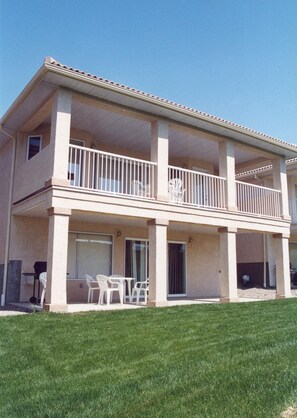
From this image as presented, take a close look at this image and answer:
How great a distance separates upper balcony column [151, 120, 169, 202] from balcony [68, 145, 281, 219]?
16 cm

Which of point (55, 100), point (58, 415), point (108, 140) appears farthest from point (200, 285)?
point (58, 415)

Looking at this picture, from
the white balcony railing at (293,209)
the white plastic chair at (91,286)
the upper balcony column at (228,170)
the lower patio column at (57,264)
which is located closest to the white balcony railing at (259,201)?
the upper balcony column at (228,170)

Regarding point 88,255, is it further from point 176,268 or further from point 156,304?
point 176,268

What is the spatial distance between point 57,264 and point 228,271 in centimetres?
573

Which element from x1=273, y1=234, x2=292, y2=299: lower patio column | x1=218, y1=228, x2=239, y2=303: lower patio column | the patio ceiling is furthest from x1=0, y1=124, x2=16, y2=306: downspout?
x1=273, y1=234, x2=292, y2=299: lower patio column

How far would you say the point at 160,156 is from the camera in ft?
38.2

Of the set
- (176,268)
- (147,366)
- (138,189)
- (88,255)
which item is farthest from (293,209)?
(147,366)

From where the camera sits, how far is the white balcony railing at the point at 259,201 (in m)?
14.6

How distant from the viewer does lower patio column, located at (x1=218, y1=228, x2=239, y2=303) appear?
12633 millimetres

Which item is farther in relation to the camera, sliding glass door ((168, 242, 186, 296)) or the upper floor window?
sliding glass door ((168, 242, 186, 296))

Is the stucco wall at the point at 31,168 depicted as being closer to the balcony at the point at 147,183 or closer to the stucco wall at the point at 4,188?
the stucco wall at the point at 4,188

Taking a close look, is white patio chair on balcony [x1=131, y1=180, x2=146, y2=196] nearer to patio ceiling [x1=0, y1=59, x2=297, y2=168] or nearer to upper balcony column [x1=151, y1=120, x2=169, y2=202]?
upper balcony column [x1=151, y1=120, x2=169, y2=202]

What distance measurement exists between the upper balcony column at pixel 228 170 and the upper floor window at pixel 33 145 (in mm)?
5914

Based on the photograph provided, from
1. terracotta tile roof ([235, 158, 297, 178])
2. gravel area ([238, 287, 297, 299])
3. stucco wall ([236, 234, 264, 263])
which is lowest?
gravel area ([238, 287, 297, 299])
